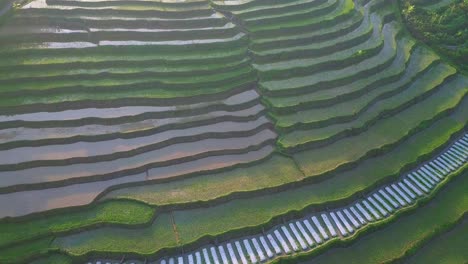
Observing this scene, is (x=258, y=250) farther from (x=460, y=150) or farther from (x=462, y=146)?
(x=462, y=146)

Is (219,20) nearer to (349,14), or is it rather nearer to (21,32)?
(349,14)

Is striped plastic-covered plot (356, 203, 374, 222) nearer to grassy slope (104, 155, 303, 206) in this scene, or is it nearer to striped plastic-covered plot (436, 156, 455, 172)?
grassy slope (104, 155, 303, 206)

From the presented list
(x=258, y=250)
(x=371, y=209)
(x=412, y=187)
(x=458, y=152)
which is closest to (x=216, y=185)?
(x=258, y=250)

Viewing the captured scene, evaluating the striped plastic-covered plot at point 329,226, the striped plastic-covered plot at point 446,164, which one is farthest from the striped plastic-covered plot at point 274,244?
the striped plastic-covered plot at point 446,164

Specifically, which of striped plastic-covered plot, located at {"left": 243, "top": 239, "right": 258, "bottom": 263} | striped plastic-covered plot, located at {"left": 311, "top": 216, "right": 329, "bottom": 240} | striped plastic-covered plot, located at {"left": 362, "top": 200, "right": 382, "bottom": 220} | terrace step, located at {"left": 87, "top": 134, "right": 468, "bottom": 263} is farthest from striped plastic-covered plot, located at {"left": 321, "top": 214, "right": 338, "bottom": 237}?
striped plastic-covered plot, located at {"left": 243, "top": 239, "right": 258, "bottom": 263}

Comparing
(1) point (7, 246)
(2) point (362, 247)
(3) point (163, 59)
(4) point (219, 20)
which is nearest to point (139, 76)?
(3) point (163, 59)

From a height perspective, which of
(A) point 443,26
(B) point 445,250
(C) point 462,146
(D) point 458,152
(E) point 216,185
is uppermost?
(A) point 443,26

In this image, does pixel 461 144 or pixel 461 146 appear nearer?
pixel 461 146

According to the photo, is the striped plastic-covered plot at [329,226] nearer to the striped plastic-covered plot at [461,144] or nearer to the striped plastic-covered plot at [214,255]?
the striped plastic-covered plot at [214,255]
